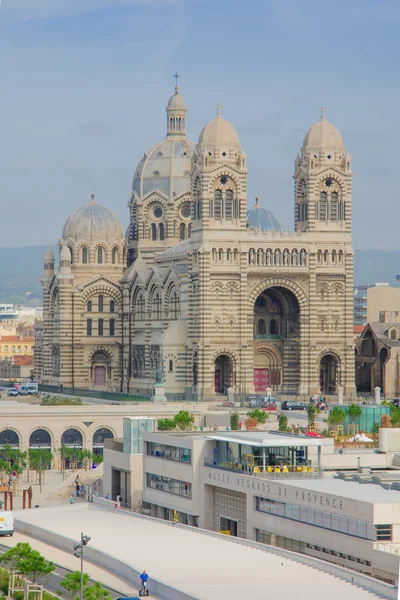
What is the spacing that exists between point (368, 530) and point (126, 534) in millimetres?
10032

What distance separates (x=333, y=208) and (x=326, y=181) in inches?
74.0

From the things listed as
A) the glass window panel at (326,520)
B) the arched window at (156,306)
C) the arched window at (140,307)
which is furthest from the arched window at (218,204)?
the glass window panel at (326,520)

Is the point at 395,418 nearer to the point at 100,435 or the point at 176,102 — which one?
the point at 100,435

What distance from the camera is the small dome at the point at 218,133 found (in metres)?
107

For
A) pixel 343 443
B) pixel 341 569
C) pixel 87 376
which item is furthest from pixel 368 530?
pixel 87 376

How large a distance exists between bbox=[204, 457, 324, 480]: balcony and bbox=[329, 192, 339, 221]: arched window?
4980 centimetres

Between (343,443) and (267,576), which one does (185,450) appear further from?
(267,576)

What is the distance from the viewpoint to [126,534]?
179 ft

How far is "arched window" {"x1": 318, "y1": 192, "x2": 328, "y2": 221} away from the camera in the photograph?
10969cm

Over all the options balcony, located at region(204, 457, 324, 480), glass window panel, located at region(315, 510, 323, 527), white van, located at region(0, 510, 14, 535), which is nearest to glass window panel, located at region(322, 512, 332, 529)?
glass window panel, located at region(315, 510, 323, 527)

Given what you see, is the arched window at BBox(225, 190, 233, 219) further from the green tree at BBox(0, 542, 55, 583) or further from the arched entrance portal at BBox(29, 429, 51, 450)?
the green tree at BBox(0, 542, 55, 583)

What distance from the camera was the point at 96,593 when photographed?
4203cm

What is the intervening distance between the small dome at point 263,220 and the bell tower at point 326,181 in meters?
8.77

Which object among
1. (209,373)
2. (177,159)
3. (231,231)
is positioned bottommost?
(209,373)
